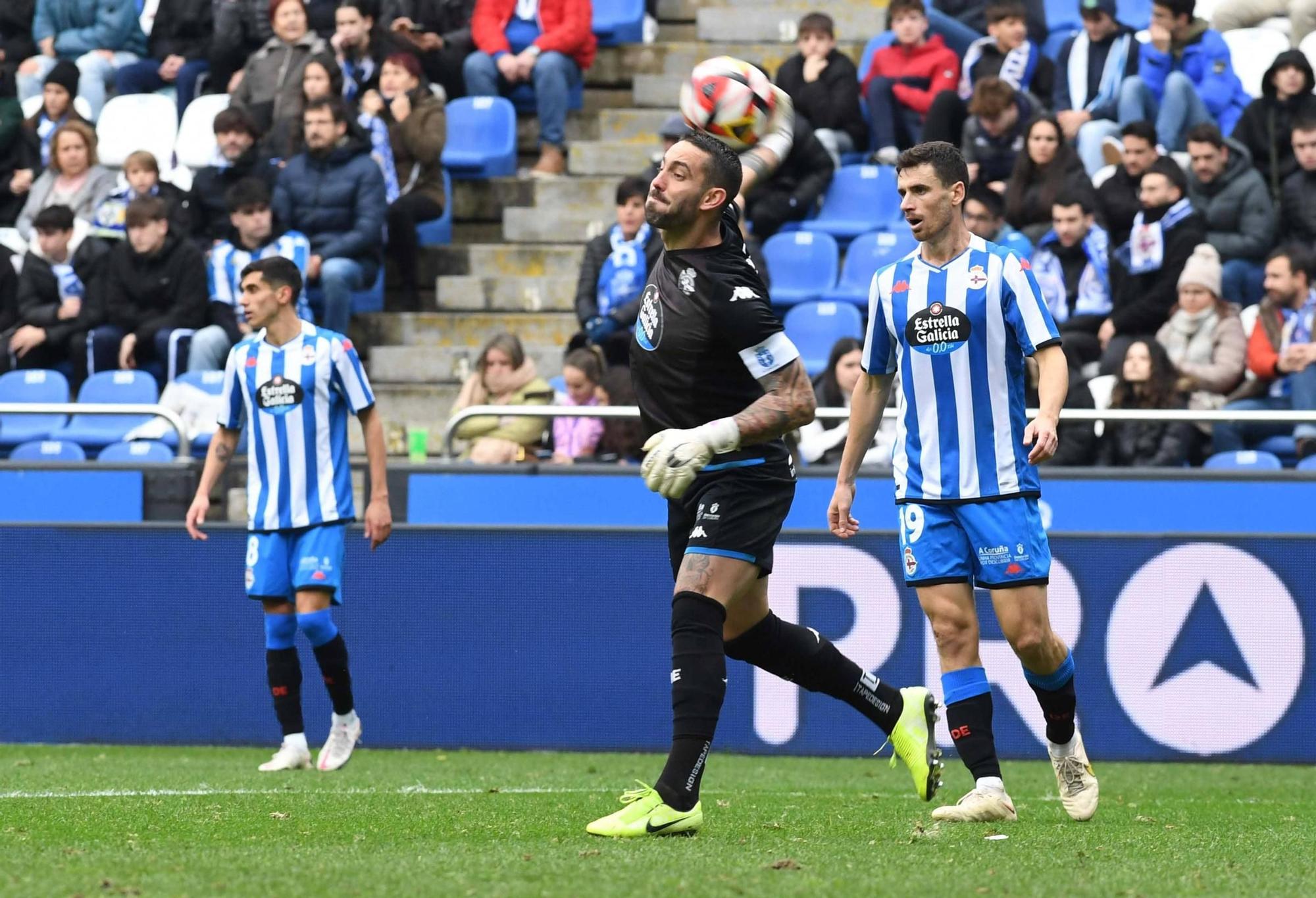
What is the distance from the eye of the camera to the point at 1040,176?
42.1 feet

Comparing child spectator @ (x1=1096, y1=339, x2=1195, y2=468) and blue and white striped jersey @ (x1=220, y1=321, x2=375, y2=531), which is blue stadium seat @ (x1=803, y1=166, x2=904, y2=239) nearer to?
child spectator @ (x1=1096, y1=339, x2=1195, y2=468)

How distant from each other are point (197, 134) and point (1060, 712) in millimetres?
10701

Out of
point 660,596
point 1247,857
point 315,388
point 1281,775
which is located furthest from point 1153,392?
point 1247,857

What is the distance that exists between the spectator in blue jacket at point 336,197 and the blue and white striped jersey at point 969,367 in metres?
7.77

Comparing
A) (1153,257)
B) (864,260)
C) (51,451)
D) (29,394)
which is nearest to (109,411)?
(51,451)

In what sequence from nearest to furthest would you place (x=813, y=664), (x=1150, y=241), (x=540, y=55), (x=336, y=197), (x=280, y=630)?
(x=813, y=664) < (x=280, y=630) < (x=1150, y=241) < (x=336, y=197) < (x=540, y=55)

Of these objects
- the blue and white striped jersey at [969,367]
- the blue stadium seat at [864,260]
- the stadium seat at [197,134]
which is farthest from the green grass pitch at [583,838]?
the stadium seat at [197,134]

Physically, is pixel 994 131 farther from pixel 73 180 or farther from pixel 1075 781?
pixel 1075 781

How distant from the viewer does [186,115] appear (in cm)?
1555

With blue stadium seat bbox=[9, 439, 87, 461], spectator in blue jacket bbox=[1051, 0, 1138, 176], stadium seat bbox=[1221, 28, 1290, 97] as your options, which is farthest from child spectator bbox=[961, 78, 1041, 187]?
blue stadium seat bbox=[9, 439, 87, 461]

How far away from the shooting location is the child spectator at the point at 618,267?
12.7 m

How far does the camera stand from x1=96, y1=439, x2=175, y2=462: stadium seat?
11.4m

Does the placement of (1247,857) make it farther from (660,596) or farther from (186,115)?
(186,115)

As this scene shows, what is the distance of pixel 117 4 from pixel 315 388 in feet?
29.4
